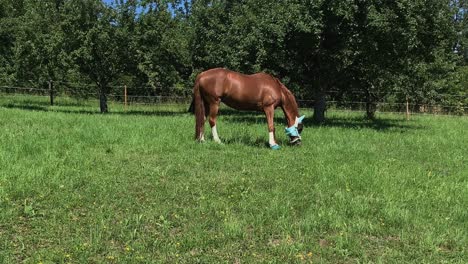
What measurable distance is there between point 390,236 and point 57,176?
5.07 m

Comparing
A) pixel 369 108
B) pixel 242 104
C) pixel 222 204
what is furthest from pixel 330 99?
pixel 222 204

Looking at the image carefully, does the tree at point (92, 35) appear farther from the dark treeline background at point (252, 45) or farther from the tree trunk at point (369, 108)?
the tree trunk at point (369, 108)

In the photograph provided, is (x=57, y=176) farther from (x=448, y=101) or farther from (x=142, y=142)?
(x=448, y=101)

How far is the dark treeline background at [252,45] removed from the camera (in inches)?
707

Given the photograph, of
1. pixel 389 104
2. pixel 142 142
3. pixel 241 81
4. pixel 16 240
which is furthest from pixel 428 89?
pixel 16 240

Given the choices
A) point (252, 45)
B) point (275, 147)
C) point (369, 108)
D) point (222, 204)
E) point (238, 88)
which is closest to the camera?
point (222, 204)

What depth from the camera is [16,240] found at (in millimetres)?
5109

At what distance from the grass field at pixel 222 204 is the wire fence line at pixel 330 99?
20.8 metres

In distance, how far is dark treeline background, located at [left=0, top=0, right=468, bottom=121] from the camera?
18.0 meters

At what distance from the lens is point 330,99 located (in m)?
33.0

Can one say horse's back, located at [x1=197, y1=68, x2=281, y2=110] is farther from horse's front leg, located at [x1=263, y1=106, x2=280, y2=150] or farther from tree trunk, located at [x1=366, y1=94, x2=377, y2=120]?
tree trunk, located at [x1=366, y1=94, x2=377, y2=120]

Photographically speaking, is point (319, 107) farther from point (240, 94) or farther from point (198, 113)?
point (198, 113)

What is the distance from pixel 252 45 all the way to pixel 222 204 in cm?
1394

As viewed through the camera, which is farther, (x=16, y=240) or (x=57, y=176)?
(x=57, y=176)
